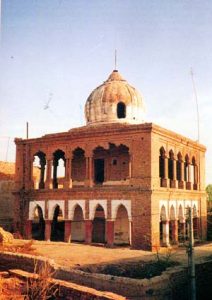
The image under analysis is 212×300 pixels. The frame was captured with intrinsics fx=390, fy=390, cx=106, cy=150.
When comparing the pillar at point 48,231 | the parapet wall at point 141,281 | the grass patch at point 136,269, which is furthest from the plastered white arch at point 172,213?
the grass patch at point 136,269

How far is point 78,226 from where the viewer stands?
90.2 ft

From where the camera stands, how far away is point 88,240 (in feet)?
79.6

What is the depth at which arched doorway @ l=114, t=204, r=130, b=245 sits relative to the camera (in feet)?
84.0

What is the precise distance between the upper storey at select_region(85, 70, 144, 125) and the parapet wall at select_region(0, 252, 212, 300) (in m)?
13.4

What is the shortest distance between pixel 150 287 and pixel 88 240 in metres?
11.5

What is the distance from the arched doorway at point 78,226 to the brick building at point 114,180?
7cm

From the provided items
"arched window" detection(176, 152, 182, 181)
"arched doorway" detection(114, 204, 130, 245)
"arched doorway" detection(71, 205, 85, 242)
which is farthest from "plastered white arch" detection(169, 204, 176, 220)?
"arched doorway" detection(71, 205, 85, 242)

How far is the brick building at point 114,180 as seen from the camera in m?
22.9

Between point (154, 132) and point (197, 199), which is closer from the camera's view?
point (154, 132)

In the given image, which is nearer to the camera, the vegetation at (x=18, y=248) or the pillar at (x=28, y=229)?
the vegetation at (x=18, y=248)

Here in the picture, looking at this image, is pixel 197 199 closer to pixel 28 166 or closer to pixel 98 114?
pixel 98 114

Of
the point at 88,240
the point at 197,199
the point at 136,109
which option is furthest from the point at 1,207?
the point at 197,199

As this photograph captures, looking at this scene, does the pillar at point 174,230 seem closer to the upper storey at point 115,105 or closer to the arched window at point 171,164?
the arched window at point 171,164

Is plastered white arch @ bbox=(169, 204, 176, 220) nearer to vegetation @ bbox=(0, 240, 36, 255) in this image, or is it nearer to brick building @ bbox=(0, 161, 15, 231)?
vegetation @ bbox=(0, 240, 36, 255)
